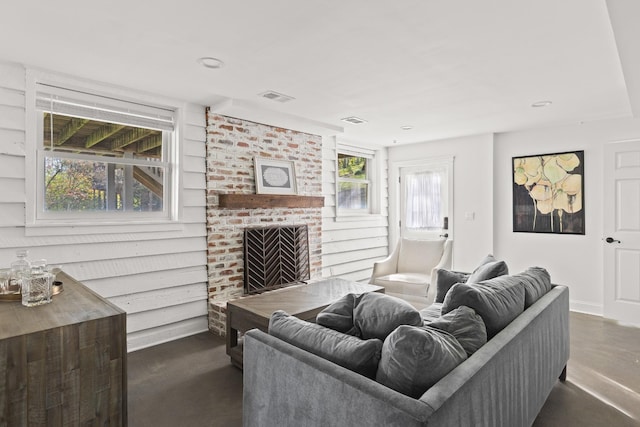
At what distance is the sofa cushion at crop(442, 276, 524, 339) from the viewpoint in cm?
176

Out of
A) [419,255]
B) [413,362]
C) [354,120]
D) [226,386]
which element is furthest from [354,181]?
[413,362]

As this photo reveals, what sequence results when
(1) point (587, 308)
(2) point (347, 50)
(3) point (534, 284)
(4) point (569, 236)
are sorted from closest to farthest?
(3) point (534, 284), (2) point (347, 50), (1) point (587, 308), (4) point (569, 236)

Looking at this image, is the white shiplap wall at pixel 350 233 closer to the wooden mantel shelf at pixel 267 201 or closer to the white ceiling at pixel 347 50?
the wooden mantel shelf at pixel 267 201

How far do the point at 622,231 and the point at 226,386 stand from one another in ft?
14.7

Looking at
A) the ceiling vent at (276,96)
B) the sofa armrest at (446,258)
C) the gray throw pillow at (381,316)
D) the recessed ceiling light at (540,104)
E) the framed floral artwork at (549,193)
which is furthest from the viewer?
the framed floral artwork at (549,193)

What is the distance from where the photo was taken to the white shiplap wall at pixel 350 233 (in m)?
5.23

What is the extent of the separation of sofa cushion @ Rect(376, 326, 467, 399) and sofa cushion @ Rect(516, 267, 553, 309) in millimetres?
1156

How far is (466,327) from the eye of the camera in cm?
160

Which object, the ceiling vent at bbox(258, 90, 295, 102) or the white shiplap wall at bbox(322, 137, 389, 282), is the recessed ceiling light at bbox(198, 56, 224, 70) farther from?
the white shiplap wall at bbox(322, 137, 389, 282)

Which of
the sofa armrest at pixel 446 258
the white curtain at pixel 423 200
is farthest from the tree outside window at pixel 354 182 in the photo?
the sofa armrest at pixel 446 258

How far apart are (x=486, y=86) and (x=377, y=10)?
1.66 meters

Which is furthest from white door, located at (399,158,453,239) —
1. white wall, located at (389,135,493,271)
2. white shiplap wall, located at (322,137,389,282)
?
white shiplap wall, located at (322,137,389,282)

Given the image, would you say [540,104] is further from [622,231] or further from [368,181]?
[368,181]

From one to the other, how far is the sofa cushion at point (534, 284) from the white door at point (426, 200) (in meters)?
3.02
